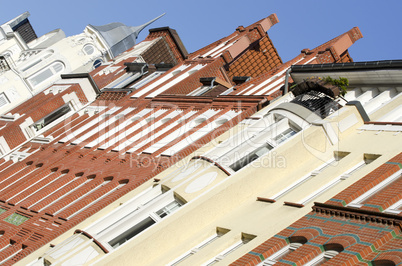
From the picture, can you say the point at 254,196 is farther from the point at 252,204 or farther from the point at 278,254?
the point at 278,254

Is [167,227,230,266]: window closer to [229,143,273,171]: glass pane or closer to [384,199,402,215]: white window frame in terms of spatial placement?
[229,143,273,171]: glass pane

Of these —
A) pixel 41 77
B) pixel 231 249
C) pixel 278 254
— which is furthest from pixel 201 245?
pixel 41 77

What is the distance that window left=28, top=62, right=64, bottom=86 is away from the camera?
4300 centimetres

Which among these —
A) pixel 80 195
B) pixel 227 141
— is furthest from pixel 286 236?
pixel 80 195

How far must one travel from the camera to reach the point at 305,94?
822 inches

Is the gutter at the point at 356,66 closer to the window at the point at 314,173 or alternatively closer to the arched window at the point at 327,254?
the window at the point at 314,173

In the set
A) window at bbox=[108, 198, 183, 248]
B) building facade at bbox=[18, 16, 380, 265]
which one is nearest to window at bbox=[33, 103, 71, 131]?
building facade at bbox=[18, 16, 380, 265]

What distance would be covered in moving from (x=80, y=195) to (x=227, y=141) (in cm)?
697

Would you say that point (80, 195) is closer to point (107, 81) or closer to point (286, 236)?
point (286, 236)

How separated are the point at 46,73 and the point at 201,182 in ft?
95.6

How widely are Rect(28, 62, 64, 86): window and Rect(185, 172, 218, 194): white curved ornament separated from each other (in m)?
27.5

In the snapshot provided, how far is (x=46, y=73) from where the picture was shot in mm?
44312

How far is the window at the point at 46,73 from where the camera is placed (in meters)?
43.0

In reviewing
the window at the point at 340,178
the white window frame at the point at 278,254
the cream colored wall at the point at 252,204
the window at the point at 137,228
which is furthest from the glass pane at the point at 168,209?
the white window frame at the point at 278,254
